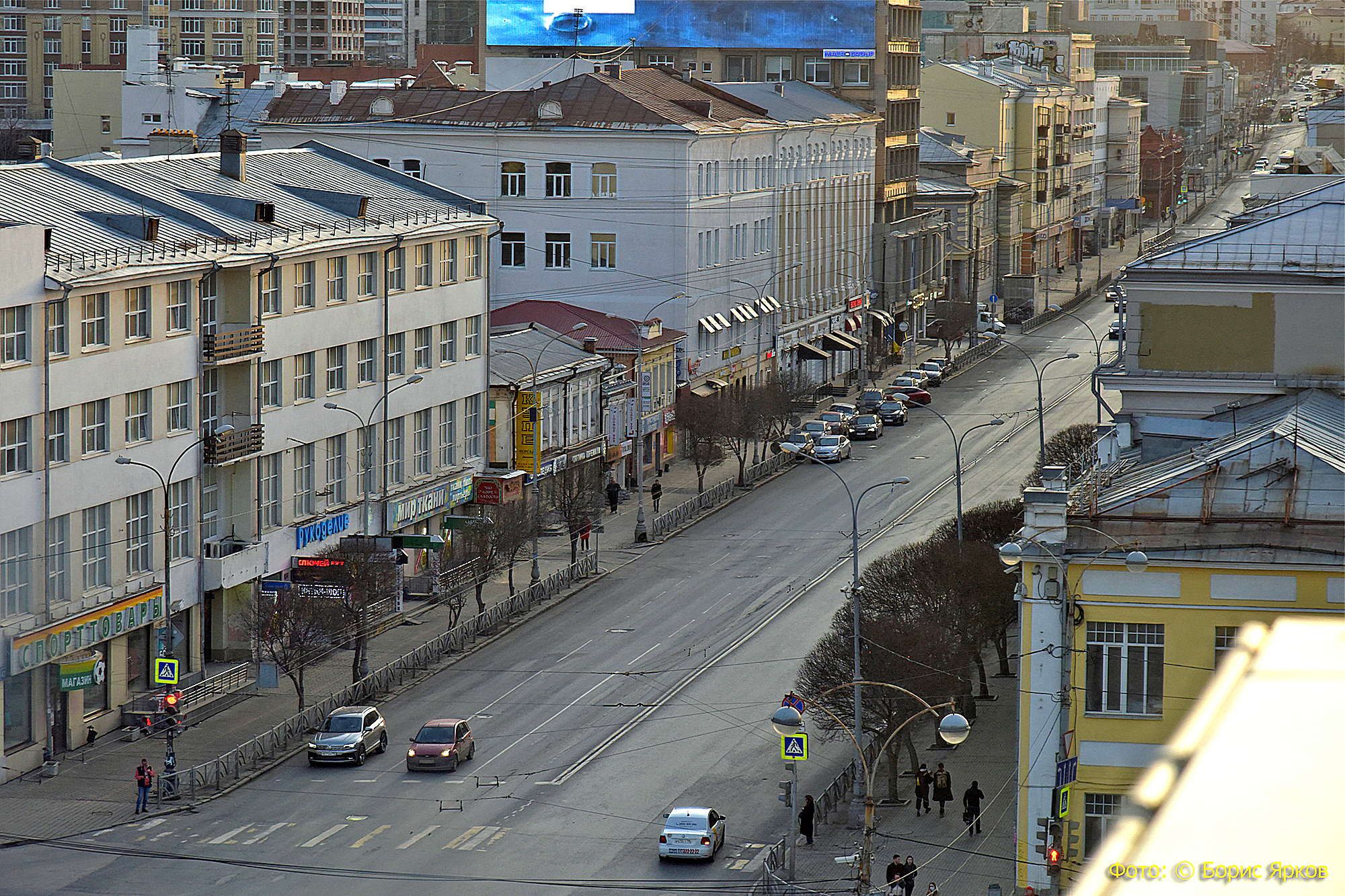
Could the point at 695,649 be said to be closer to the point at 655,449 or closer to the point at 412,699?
the point at 412,699

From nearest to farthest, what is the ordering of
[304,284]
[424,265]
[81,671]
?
1. [81,671]
2. [304,284]
3. [424,265]

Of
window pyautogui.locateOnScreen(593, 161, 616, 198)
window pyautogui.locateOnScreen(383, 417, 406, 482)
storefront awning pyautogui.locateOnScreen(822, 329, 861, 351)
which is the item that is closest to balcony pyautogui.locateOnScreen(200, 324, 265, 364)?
window pyautogui.locateOnScreen(383, 417, 406, 482)

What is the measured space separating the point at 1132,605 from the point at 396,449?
3846 centimetres

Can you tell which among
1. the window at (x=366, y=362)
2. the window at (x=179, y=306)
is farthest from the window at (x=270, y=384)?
the window at (x=366, y=362)

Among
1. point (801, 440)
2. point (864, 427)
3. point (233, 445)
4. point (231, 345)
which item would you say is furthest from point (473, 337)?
point (864, 427)

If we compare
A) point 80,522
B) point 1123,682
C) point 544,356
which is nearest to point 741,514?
point 544,356

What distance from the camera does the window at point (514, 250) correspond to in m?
93.3

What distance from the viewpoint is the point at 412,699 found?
173 ft

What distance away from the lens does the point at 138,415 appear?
5184 centimetres

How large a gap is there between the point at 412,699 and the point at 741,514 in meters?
27.8

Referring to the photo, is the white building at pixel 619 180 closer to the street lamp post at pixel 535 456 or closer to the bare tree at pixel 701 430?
the bare tree at pixel 701 430

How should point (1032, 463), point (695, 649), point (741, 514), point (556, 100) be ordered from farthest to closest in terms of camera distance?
point (556, 100), point (1032, 463), point (741, 514), point (695, 649)

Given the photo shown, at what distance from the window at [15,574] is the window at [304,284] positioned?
15.7 meters

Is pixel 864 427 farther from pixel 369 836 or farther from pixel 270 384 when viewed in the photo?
pixel 369 836
